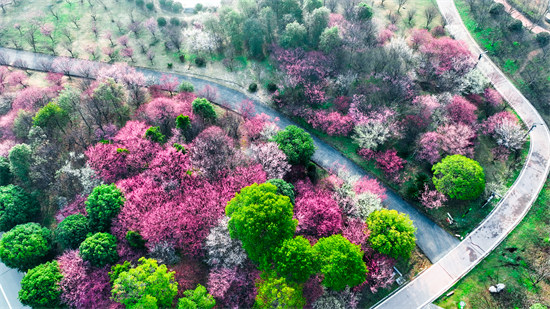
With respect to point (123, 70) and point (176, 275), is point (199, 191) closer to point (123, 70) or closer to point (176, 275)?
point (176, 275)

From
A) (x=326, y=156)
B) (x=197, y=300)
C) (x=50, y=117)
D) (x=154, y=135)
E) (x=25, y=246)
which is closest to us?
(x=197, y=300)

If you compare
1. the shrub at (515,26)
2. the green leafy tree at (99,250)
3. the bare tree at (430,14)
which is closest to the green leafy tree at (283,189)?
the green leafy tree at (99,250)

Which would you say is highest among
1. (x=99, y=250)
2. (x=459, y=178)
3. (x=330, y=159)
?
(x=459, y=178)

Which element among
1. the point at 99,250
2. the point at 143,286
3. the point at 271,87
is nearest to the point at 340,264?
the point at 143,286

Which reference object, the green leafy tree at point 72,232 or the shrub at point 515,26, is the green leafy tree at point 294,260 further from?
the shrub at point 515,26

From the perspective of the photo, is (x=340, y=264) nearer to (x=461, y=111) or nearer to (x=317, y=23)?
(x=461, y=111)

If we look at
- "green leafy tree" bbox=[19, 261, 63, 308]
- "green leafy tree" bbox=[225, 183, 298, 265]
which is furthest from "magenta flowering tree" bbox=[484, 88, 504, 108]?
"green leafy tree" bbox=[19, 261, 63, 308]

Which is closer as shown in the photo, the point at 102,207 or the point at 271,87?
the point at 102,207
